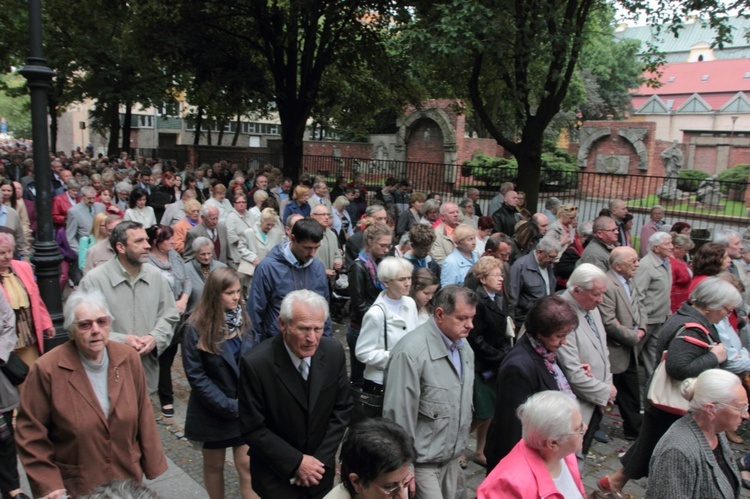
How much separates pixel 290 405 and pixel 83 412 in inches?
43.8

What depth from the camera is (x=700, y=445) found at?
3.29 meters

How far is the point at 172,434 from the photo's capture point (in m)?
5.80

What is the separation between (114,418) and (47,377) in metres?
0.42

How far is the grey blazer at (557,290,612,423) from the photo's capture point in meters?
4.30

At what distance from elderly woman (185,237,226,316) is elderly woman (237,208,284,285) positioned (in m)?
1.96

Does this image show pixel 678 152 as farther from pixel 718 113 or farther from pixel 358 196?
pixel 718 113

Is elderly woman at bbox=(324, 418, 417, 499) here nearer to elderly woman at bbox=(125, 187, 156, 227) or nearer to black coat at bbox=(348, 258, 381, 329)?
black coat at bbox=(348, 258, 381, 329)

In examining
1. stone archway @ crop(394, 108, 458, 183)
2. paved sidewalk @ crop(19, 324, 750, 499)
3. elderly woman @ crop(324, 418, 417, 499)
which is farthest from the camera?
stone archway @ crop(394, 108, 458, 183)

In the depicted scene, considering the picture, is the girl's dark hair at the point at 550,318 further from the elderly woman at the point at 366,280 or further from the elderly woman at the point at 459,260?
the elderly woman at the point at 459,260

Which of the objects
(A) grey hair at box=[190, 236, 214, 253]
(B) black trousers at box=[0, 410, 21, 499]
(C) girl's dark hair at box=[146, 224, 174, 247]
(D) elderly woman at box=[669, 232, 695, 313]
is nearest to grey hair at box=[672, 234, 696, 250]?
(D) elderly woman at box=[669, 232, 695, 313]

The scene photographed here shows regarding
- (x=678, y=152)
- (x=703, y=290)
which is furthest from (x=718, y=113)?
(x=703, y=290)

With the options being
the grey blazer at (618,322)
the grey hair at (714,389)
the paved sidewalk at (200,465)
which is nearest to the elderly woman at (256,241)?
the paved sidewalk at (200,465)

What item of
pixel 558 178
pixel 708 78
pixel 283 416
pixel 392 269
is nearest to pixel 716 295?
pixel 392 269

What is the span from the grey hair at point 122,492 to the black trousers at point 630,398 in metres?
5.11
